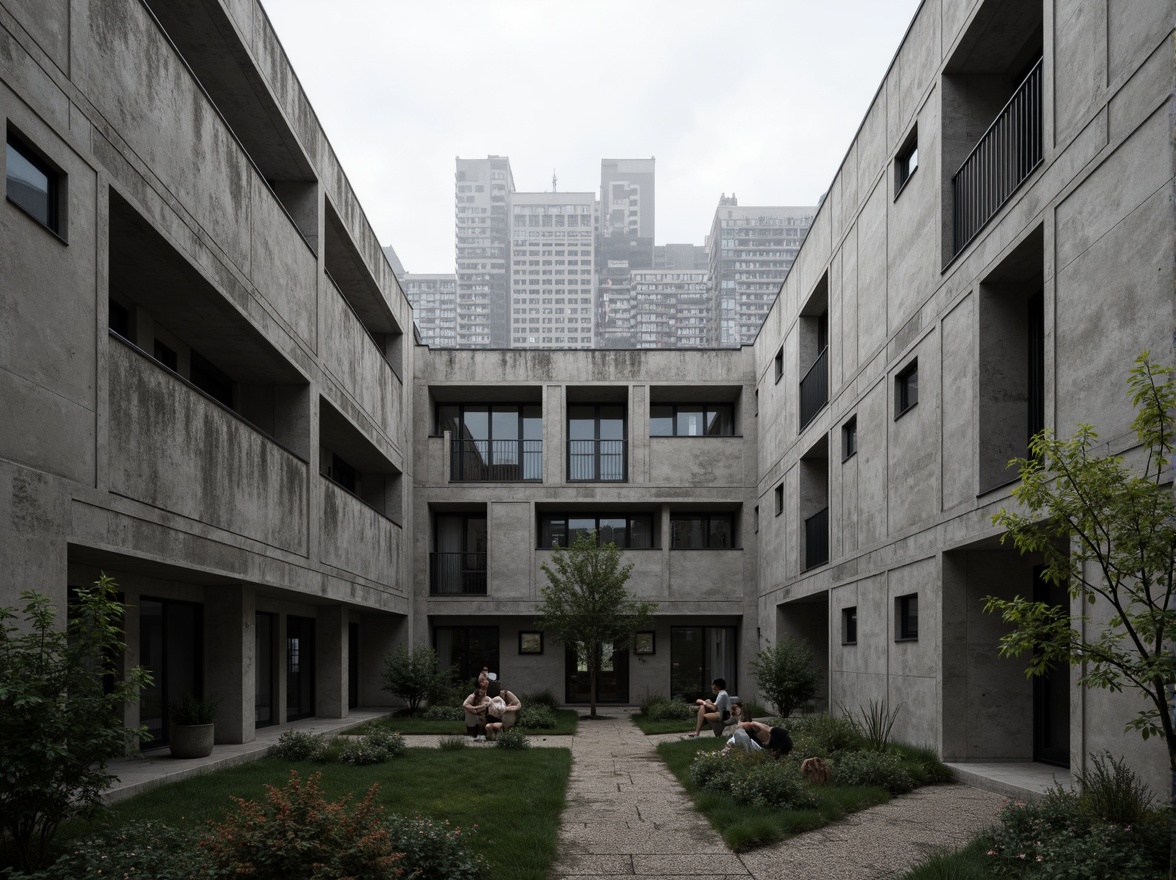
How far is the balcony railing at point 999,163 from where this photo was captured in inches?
479

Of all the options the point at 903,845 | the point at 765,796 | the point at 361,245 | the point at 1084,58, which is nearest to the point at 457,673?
the point at 361,245

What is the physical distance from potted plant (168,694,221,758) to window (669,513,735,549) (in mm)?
19048

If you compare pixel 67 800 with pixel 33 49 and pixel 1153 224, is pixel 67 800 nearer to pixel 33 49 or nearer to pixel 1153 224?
pixel 33 49

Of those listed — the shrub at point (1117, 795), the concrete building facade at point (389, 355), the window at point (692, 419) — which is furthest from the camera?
the window at point (692, 419)

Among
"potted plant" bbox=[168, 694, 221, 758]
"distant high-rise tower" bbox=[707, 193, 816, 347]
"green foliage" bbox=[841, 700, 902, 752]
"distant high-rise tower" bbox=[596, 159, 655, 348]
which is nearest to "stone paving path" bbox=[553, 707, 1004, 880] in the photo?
"green foliage" bbox=[841, 700, 902, 752]

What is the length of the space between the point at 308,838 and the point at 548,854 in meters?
2.77

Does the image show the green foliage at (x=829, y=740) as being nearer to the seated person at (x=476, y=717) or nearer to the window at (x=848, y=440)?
the window at (x=848, y=440)

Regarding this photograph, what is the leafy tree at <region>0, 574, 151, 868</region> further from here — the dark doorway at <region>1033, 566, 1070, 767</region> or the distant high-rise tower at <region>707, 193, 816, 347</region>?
the distant high-rise tower at <region>707, 193, 816, 347</region>

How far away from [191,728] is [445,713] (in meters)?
10.3

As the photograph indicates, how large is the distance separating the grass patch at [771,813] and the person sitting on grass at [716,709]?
23.6ft

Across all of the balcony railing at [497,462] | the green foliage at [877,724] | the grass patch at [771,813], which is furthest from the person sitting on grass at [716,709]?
the balcony railing at [497,462]

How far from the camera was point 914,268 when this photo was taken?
15.7m

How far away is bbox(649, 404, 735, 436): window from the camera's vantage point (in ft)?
108

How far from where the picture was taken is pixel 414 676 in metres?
25.1
